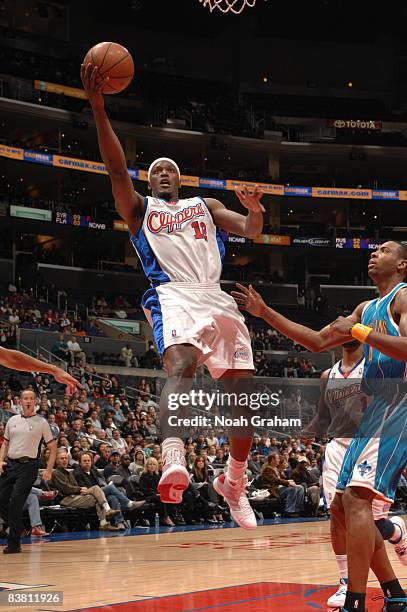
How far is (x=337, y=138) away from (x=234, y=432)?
33.5 m

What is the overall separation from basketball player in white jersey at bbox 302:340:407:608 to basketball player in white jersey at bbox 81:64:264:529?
124cm

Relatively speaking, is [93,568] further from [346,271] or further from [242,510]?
[346,271]

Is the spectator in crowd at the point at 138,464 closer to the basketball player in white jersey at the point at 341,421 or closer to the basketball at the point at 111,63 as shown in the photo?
the basketball player in white jersey at the point at 341,421

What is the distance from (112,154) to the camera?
5195 millimetres

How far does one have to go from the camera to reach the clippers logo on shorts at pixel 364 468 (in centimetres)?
491

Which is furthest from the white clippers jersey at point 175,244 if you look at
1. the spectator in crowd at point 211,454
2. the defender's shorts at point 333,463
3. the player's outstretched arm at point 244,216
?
the spectator in crowd at point 211,454

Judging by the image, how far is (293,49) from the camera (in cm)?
4156

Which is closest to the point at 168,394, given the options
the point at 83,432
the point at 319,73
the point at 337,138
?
the point at 83,432

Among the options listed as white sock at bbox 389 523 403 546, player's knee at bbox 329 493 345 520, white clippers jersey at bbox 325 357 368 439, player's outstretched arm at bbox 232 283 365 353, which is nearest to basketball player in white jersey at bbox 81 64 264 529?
player's outstretched arm at bbox 232 283 365 353

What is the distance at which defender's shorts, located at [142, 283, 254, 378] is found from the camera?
5121 mm

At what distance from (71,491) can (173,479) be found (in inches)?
321

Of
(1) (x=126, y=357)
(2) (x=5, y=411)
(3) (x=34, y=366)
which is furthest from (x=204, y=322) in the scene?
(1) (x=126, y=357)

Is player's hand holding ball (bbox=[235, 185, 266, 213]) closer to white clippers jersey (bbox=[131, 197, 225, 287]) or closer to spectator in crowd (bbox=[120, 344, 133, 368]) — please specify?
white clippers jersey (bbox=[131, 197, 225, 287])

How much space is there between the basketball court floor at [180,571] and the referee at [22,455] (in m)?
0.68
